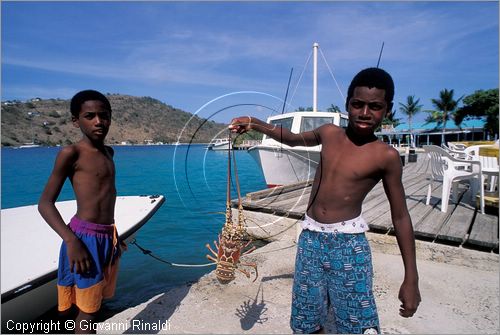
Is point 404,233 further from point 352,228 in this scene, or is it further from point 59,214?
point 59,214

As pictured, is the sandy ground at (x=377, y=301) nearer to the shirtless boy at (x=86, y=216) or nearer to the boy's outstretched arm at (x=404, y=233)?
the shirtless boy at (x=86, y=216)

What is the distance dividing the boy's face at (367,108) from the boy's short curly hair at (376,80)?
3 centimetres

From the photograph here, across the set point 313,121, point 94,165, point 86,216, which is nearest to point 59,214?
point 86,216

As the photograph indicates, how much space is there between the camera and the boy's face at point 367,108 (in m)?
1.92

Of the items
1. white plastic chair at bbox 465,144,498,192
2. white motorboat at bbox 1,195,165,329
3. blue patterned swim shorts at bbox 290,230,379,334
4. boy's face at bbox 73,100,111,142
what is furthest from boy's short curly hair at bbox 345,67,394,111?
white plastic chair at bbox 465,144,498,192

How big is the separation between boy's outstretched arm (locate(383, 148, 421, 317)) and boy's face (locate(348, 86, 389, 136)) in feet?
0.69

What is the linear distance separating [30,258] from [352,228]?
4.67 meters

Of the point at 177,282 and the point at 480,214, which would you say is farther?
the point at 177,282

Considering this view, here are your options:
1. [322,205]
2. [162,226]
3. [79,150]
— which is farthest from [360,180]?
[162,226]

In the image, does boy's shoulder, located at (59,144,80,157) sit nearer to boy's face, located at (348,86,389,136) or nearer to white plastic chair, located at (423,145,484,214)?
boy's face, located at (348,86,389,136)

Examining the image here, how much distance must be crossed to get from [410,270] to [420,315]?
2.03m

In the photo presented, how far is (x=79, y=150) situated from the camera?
238 cm

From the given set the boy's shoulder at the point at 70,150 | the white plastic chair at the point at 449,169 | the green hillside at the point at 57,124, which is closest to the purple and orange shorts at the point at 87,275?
the boy's shoulder at the point at 70,150

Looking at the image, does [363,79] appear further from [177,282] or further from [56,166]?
[177,282]
